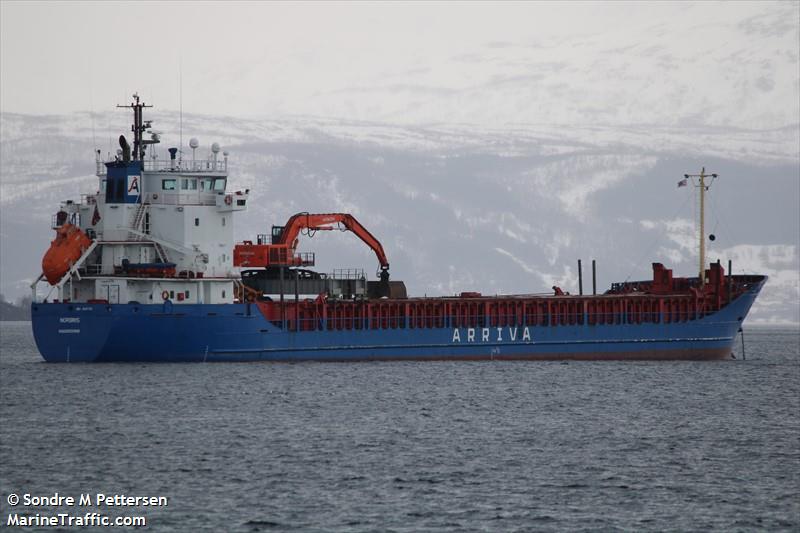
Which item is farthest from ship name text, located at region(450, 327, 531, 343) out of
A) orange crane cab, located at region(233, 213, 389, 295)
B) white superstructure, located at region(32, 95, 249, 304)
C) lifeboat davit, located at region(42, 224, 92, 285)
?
lifeboat davit, located at region(42, 224, 92, 285)

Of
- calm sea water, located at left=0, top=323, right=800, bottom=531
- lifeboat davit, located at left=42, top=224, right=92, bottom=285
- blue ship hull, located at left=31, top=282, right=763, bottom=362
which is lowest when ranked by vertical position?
calm sea water, located at left=0, top=323, right=800, bottom=531

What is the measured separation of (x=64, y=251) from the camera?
59.6 meters

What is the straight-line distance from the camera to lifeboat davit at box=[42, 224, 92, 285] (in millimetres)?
59281

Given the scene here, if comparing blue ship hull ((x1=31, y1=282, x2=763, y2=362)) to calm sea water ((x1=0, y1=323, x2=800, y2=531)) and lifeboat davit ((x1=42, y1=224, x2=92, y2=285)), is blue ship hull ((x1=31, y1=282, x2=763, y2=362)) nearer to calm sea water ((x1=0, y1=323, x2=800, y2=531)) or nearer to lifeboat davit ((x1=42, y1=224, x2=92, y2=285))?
calm sea water ((x1=0, y1=323, x2=800, y2=531))

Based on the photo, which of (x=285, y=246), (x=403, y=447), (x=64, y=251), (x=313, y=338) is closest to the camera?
(x=403, y=447)

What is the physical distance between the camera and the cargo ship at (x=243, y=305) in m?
59.6

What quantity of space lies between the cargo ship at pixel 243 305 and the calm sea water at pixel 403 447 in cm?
161

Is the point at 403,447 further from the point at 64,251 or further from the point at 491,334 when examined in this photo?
the point at 491,334

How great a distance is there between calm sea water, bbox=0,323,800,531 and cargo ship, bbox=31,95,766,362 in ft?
5.28

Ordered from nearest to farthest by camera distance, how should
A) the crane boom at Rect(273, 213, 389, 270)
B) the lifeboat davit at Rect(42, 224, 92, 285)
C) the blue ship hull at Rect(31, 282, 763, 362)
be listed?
1. the blue ship hull at Rect(31, 282, 763, 362)
2. the lifeboat davit at Rect(42, 224, 92, 285)
3. the crane boom at Rect(273, 213, 389, 270)

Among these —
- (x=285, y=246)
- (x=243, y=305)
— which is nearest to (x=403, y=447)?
(x=243, y=305)

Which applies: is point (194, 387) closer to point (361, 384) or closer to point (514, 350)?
point (361, 384)

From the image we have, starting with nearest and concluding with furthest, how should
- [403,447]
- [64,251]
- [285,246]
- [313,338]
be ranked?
[403,447]
[64,251]
[313,338]
[285,246]

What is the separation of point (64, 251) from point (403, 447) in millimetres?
25141
